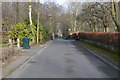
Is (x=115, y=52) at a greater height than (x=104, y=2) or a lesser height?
lesser

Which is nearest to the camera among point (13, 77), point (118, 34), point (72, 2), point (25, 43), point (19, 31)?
point (13, 77)

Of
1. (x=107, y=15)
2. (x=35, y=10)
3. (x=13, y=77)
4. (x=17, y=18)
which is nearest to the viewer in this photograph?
(x=13, y=77)

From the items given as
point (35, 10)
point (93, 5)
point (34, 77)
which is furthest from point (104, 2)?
point (34, 77)

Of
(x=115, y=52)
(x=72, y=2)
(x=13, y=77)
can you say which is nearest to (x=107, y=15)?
(x=115, y=52)

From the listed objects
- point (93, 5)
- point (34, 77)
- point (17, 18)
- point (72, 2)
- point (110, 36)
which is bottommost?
point (34, 77)

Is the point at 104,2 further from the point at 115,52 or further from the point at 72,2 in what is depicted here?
the point at 72,2

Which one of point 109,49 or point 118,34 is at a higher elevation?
point 118,34

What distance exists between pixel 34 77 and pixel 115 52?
10.2 meters

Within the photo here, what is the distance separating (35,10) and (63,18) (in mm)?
36141

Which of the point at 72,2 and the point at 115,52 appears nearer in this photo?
the point at 115,52

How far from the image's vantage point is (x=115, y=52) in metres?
17.8

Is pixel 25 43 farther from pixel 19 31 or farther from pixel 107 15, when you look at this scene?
pixel 107 15

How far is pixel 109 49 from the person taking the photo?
20.3 m

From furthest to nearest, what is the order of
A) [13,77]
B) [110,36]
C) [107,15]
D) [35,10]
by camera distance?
1. [35,10]
2. [107,15]
3. [110,36]
4. [13,77]
